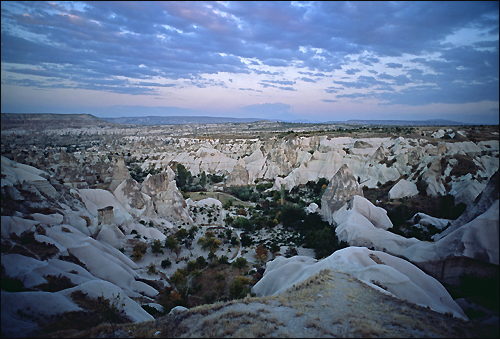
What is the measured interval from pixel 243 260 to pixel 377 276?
8.53 meters

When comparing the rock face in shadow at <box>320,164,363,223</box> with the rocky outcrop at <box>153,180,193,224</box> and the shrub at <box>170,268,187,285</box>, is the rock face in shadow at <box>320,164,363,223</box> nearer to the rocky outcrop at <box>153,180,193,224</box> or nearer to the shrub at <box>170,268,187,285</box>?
the rocky outcrop at <box>153,180,193,224</box>

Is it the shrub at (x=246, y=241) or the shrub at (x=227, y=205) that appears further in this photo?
the shrub at (x=227, y=205)

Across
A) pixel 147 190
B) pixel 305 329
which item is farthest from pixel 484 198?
pixel 147 190

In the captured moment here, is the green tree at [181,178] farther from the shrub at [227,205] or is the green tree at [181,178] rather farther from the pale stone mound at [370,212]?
the pale stone mound at [370,212]

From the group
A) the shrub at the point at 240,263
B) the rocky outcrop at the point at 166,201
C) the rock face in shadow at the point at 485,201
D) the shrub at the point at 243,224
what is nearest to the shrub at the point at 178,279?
the shrub at the point at 240,263

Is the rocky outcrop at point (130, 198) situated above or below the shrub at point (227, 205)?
above

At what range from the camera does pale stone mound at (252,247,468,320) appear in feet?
34.1

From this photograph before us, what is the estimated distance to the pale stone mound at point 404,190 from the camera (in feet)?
88.3

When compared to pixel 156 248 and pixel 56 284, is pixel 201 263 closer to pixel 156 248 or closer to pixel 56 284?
pixel 156 248

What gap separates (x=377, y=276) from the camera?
37.2 ft

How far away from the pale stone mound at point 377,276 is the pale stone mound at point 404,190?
16.3 meters

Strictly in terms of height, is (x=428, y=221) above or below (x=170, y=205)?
above

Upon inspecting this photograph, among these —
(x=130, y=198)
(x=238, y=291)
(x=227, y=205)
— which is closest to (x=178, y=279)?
(x=238, y=291)

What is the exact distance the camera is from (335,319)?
8.03 meters
